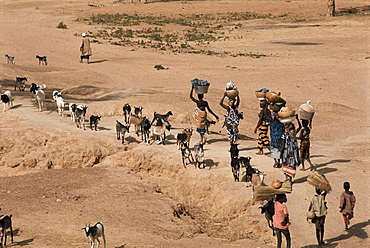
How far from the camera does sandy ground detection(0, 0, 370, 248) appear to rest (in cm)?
1122

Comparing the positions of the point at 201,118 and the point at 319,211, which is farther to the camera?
the point at 201,118

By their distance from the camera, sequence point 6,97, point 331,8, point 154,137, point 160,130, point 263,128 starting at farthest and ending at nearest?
point 331,8
point 6,97
point 154,137
point 160,130
point 263,128

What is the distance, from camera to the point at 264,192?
932cm

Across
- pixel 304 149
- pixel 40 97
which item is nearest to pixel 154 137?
pixel 40 97

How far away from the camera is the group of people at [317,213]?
9.40m

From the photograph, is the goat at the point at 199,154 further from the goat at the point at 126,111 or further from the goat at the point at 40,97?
the goat at the point at 40,97

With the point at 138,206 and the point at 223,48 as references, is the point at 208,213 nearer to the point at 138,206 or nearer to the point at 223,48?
the point at 138,206

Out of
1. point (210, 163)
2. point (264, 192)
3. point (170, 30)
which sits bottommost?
point (210, 163)

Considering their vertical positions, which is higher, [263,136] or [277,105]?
[277,105]

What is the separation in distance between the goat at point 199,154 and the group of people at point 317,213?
14.6ft

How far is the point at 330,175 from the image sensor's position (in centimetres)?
1334

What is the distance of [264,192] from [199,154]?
497 cm

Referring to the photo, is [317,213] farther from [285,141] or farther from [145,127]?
[145,127]

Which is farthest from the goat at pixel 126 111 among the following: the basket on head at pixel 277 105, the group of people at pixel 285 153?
the basket on head at pixel 277 105
